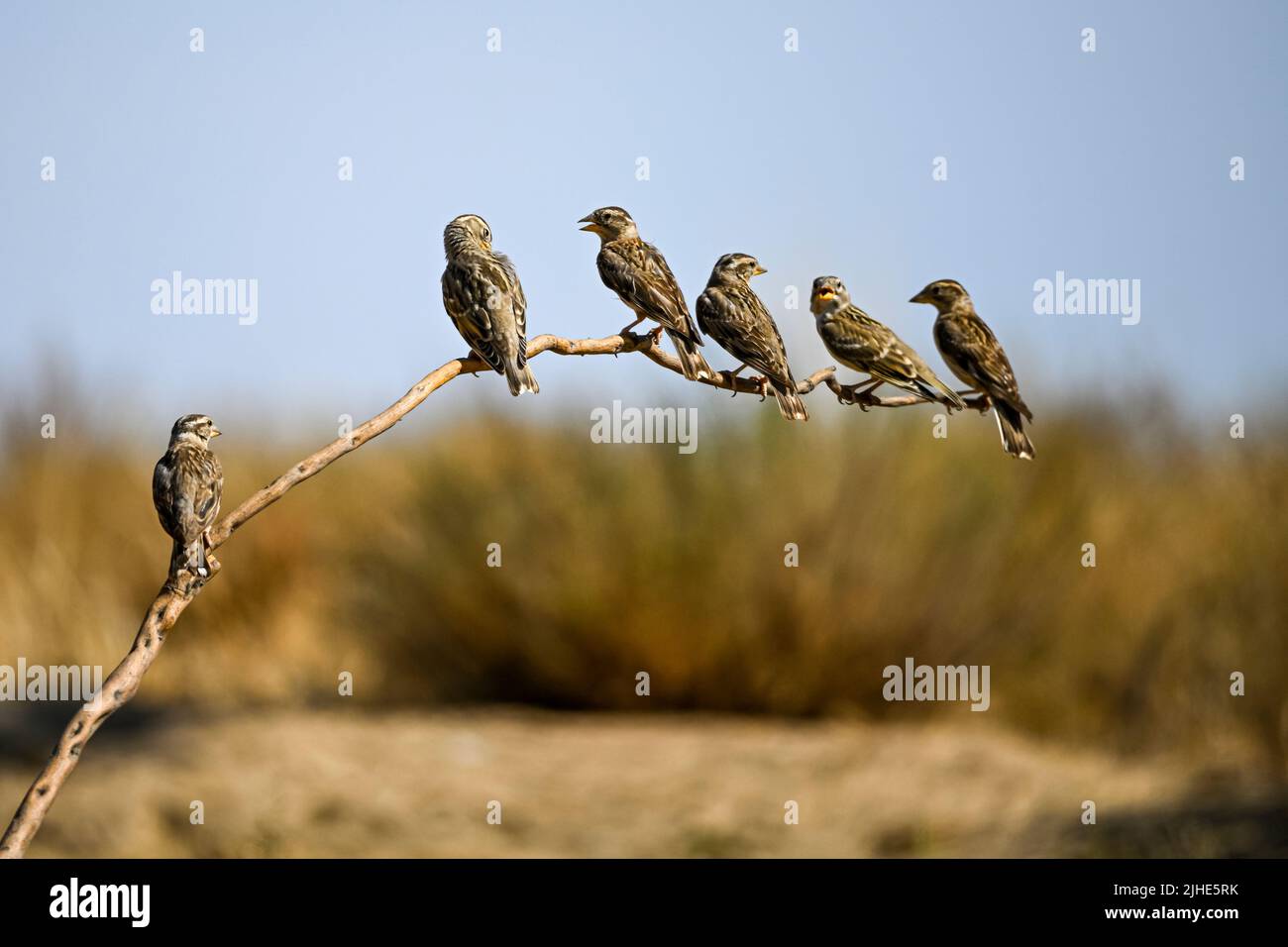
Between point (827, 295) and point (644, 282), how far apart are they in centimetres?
108

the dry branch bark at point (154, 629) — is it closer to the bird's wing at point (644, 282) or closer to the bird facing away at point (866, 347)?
the bird facing away at point (866, 347)

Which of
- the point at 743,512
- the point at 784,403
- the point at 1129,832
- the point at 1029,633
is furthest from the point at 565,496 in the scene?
the point at 784,403

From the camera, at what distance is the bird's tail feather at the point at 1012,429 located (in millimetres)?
1872

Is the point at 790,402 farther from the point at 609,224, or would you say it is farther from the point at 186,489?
the point at 609,224

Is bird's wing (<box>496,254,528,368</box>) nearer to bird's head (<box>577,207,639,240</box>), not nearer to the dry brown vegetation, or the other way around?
bird's head (<box>577,207,639,240</box>)

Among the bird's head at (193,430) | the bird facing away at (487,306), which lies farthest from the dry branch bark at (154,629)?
the bird facing away at (487,306)

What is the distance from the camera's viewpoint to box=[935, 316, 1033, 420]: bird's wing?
1968mm

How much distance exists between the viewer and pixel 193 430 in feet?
7.86

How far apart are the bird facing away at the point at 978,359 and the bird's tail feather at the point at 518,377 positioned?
71cm

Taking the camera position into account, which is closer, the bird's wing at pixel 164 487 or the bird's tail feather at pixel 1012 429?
the bird's tail feather at pixel 1012 429

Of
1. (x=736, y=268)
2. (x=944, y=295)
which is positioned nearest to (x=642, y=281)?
(x=736, y=268)

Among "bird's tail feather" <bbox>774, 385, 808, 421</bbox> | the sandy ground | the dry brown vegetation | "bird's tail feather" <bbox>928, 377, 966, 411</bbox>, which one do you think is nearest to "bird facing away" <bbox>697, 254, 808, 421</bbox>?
"bird's tail feather" <bbox>774, 385, 808, 421</bbox>

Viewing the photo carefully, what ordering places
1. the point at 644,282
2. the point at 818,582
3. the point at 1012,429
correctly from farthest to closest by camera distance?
the point at 818,582
the point at 644,282
the point at 1012,429

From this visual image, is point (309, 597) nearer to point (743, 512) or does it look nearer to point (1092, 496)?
point (743, 512)
